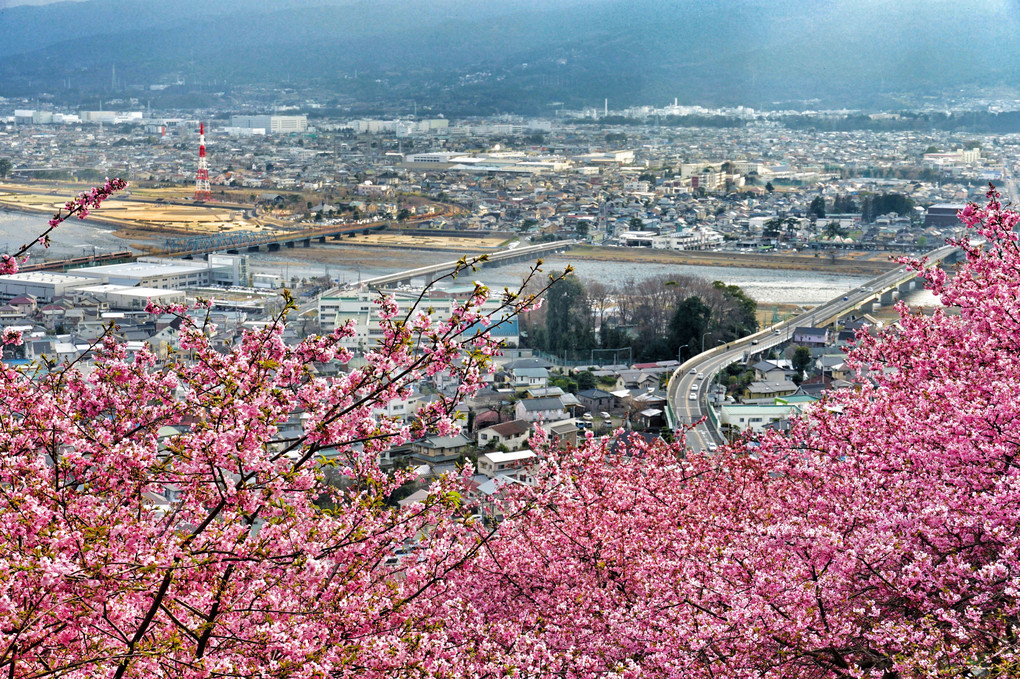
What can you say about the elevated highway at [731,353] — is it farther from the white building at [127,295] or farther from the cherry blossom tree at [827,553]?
the white building at [127,295]

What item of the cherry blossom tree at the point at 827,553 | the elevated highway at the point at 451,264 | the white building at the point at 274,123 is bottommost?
the elevated highway at the point at 451,264

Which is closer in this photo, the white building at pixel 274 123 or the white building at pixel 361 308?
the white building at pixel 361 308

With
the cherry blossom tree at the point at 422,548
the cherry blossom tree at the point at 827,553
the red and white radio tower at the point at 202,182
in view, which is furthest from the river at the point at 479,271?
the cherry blossom tree at the point at 422,548

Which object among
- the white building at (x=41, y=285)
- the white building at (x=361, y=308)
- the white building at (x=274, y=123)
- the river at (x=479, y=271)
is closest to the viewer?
the white building at (x=361, y=308)

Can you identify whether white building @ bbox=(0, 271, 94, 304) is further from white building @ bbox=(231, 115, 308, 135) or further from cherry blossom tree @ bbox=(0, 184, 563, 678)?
white building @ bbox=(231, 115, 308, 135)

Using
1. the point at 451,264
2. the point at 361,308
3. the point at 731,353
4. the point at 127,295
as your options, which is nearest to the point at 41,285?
the point at 127,295

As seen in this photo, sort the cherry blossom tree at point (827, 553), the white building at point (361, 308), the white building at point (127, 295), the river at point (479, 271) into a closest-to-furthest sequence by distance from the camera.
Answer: the cherry blossom tree at point (827, 553) → the white building at point (361, 308) → the white building at point (127, 295) → the river at point (479, 271)

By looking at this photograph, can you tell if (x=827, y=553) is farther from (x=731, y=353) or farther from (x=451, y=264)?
(x=451, y=264)

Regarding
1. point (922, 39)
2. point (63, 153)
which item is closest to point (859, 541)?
point (63, 153)
